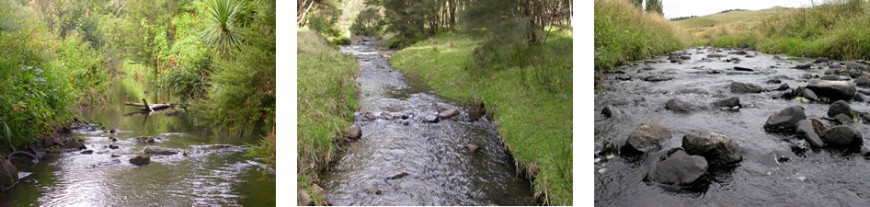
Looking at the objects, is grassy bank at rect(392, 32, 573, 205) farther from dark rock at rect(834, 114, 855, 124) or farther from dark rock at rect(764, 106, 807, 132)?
dark rock at rect(834, 114, 855, 124)

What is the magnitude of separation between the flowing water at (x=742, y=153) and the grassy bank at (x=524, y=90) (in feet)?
1.56

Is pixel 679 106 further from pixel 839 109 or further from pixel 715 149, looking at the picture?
pixel 715 149

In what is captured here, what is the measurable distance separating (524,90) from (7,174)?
14.0 feet

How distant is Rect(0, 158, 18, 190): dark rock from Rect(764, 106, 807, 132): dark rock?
21.1 feet

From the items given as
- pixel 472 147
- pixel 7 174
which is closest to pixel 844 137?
pixel 472 147

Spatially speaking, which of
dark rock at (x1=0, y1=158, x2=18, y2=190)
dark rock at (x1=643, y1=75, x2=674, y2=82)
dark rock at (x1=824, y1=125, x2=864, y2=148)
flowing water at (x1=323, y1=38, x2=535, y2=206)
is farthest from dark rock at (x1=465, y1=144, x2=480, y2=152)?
dark rock at (x1=643, y1=75, x2=674, y2=82)

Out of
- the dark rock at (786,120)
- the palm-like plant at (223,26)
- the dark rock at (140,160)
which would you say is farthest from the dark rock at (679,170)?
the dark rock at (140,160)

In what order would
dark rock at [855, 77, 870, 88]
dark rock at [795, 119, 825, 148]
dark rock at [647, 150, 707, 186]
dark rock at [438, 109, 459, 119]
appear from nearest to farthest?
dark rock at [647, 150, 707, 186] < dark rock at [795, 119, 825, 148] < dark rock at [438, 109, 459, 119] < dark rock at [855, 77, 870, 88]

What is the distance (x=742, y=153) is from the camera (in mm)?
4164

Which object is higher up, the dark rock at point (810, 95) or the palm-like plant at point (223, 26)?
the palm-like plant at point (223, 26)

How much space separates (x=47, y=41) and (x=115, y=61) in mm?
690

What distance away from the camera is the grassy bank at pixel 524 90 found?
3.69 meters

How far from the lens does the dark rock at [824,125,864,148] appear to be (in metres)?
4.08

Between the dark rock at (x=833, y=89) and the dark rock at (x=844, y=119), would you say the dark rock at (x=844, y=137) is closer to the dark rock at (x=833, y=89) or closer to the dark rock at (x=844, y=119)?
Answer: the dark rock at (x=844, y=119)
